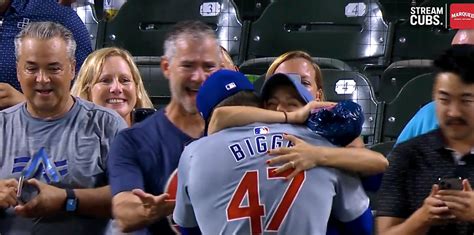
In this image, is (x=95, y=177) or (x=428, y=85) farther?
(x=428, y=85)

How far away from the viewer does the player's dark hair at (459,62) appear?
248cm

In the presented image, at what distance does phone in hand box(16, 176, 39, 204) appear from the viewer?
115 inches

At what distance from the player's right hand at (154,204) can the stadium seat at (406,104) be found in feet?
6.95

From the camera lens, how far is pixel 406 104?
4.56 metres

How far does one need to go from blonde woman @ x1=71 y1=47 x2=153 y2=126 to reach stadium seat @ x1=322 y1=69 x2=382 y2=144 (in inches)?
42.5

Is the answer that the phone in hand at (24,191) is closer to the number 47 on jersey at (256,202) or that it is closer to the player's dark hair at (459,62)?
the number 47 on jersey at (256,202)

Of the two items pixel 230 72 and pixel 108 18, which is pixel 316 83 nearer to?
pixel 230 72

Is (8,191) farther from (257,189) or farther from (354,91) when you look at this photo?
(354,91)

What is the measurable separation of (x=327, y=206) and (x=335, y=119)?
0.74 feet

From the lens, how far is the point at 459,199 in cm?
234

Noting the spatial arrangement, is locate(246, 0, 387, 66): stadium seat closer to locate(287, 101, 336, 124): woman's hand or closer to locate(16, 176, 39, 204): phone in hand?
locate(16, 176, 39, 204): phone in hand

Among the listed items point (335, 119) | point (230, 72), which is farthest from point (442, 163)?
point (230, 72)

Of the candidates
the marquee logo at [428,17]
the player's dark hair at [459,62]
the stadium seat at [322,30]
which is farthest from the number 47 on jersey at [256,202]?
the marquee logo at [428,17]

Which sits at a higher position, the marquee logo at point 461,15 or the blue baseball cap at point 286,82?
the blue baseball cap at point 286,82
